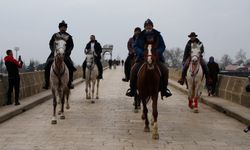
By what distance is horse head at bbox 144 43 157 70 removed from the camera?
1082 centimetres

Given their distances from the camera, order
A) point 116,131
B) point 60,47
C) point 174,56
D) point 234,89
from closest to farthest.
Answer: point 116,131 < point 60,47 < point 234,89 < point 174,56

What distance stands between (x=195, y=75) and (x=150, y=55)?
243 inches

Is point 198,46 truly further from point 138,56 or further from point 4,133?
point 4,133

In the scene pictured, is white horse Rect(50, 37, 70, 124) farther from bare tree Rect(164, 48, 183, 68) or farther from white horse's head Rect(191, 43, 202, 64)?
bare tree Rect(164, 48, 183, 68)

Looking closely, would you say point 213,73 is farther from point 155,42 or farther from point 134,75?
point 155,42

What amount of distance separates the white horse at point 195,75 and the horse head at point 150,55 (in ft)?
17.8

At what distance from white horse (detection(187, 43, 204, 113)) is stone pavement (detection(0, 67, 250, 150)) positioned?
636mm

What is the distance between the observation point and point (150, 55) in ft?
35.4

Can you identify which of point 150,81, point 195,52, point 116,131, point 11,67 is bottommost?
point 116,131

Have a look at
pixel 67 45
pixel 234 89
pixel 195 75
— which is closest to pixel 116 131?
pixel 67 45

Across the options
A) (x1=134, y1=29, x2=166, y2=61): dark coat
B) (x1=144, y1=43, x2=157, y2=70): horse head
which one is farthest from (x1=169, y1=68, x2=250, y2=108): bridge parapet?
(x1=144, y1=43, x2=157, y2=70): horse head

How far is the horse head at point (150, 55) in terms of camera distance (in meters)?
10.8

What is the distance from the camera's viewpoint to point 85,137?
11.0 m

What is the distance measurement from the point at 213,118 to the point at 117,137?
5070 millimetres
